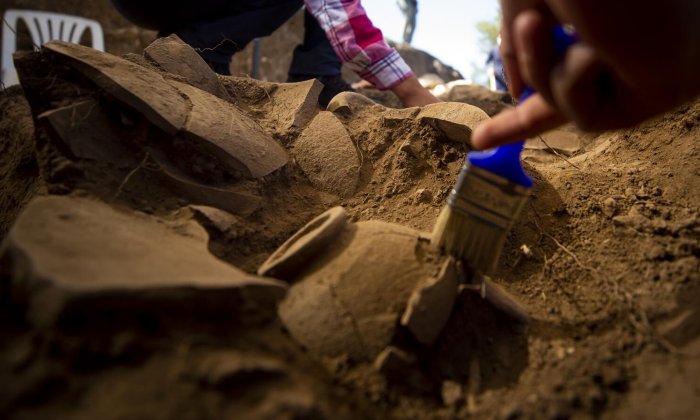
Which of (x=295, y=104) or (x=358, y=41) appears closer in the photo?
(x=295, y=104)

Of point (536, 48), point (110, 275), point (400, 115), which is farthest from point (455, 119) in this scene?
point (110, 275)

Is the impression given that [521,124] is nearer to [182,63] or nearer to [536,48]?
[536,48]

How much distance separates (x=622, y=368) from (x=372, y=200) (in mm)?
922

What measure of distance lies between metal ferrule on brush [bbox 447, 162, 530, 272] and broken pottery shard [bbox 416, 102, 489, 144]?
625 millimetres

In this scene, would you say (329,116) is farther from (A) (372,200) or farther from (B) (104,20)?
(B) (104,20)

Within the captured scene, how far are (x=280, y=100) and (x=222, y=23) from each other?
105 cm

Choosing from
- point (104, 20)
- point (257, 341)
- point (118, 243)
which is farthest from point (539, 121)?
point (104, 20)

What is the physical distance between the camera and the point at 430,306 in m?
0.96

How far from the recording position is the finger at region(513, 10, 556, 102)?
31.1 inches

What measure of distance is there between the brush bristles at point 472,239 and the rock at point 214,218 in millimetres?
622

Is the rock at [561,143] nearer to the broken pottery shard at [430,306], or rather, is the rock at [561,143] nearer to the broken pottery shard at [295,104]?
the broken pottery shard at [295,104]

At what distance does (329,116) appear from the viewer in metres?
1.81

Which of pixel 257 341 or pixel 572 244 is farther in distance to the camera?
pixel 572 244

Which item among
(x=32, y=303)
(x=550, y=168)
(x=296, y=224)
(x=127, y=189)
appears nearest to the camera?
(x=32, y=303)
